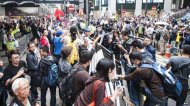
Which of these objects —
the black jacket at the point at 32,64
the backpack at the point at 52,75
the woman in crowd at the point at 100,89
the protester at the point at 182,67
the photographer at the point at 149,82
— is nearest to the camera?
the woman in crowd at the point at 100,89

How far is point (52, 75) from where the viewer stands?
655cm

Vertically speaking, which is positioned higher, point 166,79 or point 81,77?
point 81,77

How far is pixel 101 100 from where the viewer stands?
3689 millimetres

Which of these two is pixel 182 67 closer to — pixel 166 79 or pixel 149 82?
pixel 166 79

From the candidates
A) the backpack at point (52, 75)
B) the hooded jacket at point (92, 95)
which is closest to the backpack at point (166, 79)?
the hooded jacket at point (92, 95)

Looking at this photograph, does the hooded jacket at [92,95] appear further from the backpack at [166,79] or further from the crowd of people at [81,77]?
the backpack at [166,79]

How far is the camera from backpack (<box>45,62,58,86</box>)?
654 cm

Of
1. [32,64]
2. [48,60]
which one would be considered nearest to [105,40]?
[32,64]

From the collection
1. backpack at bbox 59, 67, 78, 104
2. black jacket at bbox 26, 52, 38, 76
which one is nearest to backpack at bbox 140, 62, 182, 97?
backpack at bbox 59, 67, 78, 104

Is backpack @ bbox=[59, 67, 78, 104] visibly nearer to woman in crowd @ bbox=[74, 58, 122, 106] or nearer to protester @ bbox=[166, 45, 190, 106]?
woman in crowd @ bbox=[74, 58, 122, 106]

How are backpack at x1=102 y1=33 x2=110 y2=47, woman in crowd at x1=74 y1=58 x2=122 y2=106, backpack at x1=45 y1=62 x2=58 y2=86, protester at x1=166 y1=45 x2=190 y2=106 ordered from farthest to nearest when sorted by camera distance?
backpack at x1=102 y1=33 x2=110 y2=47, backpack at x1=45 y1=62 x2=58 y2=86, protester at x1=166 y1=45 x2=190 y2=106, woman in crowd at x1=74 y1=58 x2=122 y2=106

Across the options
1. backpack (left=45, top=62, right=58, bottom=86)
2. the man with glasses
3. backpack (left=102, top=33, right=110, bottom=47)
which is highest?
the man with glasses

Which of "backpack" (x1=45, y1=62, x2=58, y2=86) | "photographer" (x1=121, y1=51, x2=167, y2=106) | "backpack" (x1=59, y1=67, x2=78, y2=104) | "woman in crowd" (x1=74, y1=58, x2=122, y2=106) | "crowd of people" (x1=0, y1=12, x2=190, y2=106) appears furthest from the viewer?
"backpack" (x1=45, y1=62, x2=58, y2=86)

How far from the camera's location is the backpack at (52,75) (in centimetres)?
654
